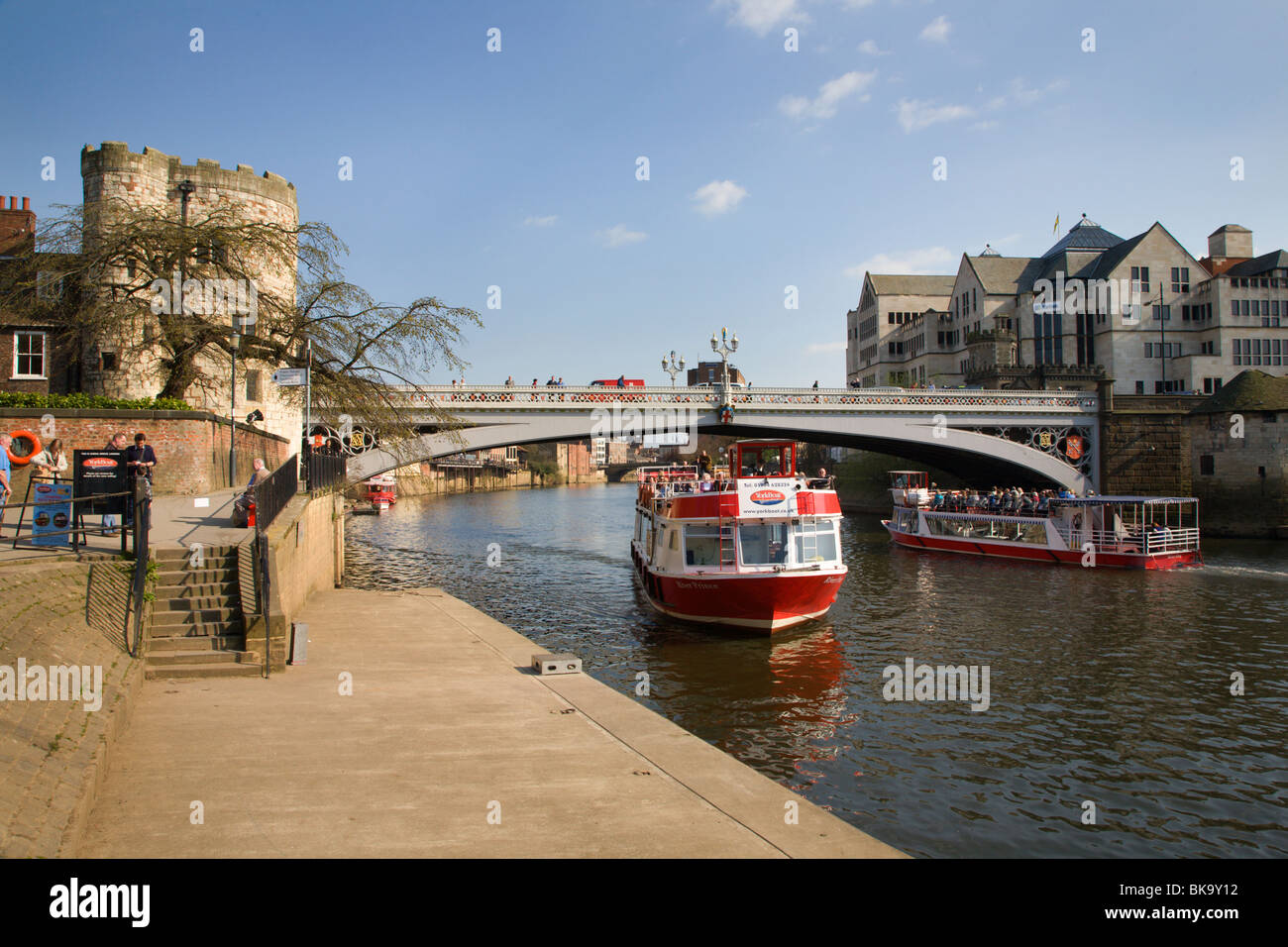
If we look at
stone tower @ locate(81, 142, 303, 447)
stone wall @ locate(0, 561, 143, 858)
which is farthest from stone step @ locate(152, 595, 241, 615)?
stone tower @ locate(81, 142, 303, 447)

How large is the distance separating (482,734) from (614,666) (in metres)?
9.68

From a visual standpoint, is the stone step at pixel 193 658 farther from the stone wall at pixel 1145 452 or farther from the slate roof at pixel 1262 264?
the slate roof at pixel 1262 264

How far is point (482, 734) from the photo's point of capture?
10375 mm

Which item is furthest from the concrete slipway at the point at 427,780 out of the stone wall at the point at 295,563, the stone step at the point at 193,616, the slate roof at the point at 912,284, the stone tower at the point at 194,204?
the slate roof at the point at 912,284

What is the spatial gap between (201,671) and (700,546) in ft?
46.2

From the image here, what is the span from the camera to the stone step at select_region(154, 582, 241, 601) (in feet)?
43.7

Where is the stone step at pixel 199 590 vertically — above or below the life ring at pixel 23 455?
below

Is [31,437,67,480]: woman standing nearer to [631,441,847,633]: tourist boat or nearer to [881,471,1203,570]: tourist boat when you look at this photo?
[631,441,847,633]: tourist boat

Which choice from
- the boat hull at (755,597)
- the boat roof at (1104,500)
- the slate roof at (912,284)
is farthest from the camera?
the slate roof at (912,284)

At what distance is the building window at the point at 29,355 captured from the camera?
31625 millimetres

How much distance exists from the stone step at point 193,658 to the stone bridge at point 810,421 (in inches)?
861

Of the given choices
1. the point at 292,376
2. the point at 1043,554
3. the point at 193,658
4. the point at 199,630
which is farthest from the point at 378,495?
the point at 193,658
